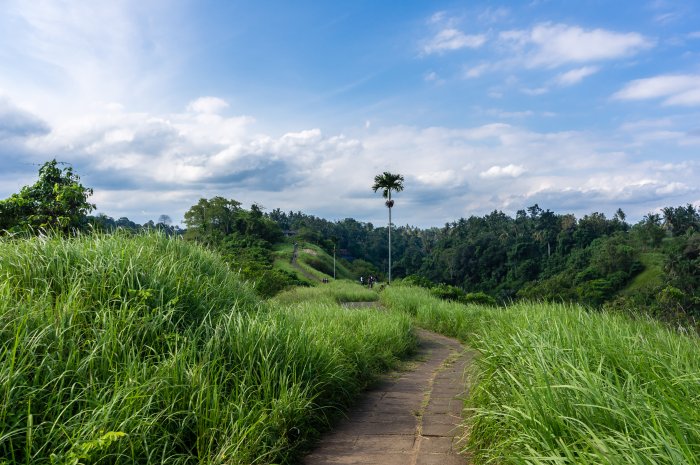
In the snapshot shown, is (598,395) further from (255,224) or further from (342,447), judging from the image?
(255,224)

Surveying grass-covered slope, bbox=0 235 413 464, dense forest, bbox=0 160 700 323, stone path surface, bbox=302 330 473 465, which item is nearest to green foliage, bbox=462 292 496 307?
dense forest, bbox=0 160 700 323

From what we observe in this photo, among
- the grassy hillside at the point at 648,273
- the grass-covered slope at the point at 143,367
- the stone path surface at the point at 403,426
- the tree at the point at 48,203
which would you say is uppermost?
the tree at the point at 48,203

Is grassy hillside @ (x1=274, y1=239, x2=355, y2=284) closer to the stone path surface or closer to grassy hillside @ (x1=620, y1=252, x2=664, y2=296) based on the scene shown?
grassy hillside @ (x1=620, y1=252, x2=664, y2=296)

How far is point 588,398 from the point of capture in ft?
7.31

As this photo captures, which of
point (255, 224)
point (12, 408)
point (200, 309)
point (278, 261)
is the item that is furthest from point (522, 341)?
point (255, 224)

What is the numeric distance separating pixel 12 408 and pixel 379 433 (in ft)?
7.27

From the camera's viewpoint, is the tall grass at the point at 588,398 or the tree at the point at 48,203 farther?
the tree at the point at 48,203

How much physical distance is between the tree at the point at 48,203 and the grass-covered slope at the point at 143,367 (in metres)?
4.52

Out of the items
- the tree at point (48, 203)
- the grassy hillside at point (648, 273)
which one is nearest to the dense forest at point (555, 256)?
the grassy hillside at point (648, 273)

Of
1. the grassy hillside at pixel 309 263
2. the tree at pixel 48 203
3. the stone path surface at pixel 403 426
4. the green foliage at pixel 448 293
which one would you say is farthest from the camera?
the grassy hillside at pixel 309 263

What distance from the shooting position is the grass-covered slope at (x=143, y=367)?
2.46 meters

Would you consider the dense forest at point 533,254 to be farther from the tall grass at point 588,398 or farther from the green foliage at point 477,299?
the tall grass at point 588,398

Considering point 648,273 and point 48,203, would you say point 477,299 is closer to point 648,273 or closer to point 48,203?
point 48,203

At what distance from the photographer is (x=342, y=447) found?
3182 mm
